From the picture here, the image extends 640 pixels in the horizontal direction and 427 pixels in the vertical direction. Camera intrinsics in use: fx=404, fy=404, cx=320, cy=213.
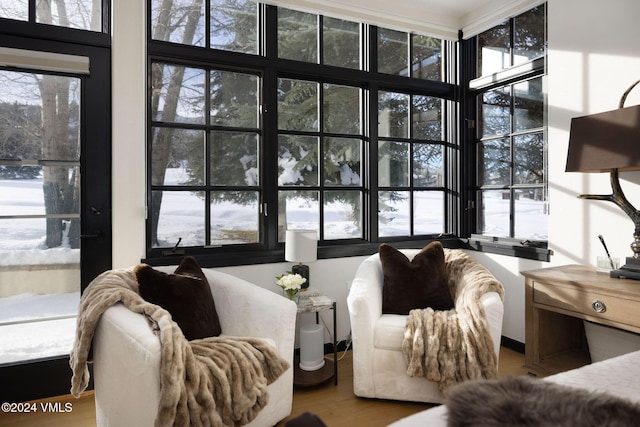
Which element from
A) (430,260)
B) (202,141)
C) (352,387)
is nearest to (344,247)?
(430,260)

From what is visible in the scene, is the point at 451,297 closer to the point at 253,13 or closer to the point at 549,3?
the point at 549,3

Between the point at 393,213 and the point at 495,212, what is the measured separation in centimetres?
89

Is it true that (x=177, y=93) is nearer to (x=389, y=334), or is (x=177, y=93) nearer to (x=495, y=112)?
(x=389, y=334)

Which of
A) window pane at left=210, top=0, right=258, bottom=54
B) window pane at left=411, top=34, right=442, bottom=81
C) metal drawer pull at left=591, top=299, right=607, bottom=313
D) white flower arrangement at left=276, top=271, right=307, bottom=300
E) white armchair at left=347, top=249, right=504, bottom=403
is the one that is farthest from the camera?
window pane at left=411, top=34, right=442, bottom=81

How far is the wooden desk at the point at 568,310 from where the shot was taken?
81.7 inches

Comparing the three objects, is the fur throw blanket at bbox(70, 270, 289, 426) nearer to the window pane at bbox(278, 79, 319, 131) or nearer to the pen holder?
the window pane at bbox(278, 79, 319, 131)

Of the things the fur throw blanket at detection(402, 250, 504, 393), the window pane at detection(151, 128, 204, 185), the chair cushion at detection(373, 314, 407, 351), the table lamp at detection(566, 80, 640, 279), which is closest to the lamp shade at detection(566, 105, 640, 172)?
the table lamp at detection(566, 80, 640, 279)

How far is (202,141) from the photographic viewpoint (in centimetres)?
286

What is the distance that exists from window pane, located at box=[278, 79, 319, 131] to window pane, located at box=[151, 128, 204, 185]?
663 millimetres

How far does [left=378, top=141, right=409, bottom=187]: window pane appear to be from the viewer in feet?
11.6

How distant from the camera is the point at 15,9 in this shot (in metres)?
2.36

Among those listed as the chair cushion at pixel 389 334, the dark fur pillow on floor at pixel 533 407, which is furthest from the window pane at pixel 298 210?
the dark fur pillow on floor at pixel 533 407

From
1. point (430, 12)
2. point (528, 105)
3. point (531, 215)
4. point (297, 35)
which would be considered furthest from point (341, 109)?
point (531, 215)

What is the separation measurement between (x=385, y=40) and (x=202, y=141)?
1.83 meters
